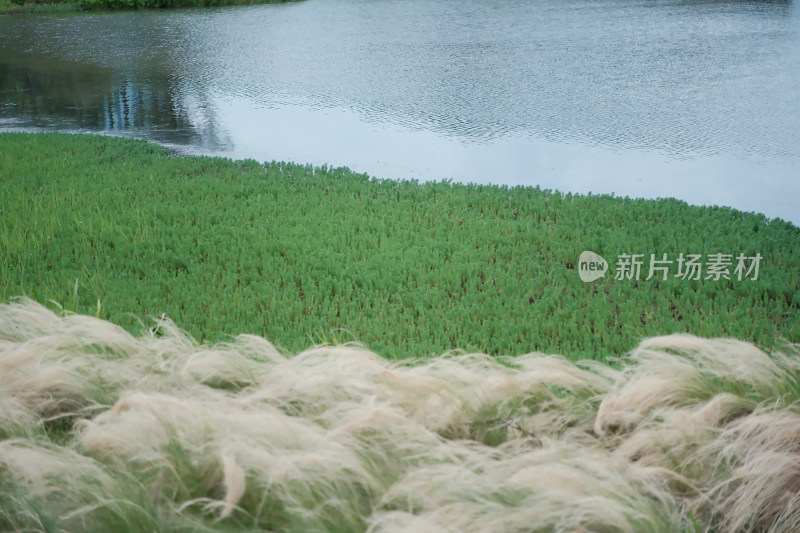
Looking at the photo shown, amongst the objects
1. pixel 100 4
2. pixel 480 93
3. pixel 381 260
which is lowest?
pixel 381 260

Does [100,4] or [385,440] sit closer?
[385,440]

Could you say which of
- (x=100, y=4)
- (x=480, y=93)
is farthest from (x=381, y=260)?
(x=100, y=4)

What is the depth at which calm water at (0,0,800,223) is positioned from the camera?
784cm

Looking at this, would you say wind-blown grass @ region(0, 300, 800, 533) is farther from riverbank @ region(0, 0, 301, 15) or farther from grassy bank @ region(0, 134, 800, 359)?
riverbank @ region(0, 0, 301, 15)

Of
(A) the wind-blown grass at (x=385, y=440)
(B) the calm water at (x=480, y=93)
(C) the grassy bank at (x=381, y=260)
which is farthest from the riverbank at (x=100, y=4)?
(A) the wind-blown grass at (x=385, y=440)

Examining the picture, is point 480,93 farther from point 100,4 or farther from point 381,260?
point 100,4

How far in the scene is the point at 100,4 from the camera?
1045 inches

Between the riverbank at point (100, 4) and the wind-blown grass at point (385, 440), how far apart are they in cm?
2406

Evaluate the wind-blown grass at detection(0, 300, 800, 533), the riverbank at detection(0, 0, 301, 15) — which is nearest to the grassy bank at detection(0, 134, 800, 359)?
the wind-blown grass at detection(0, 300, 800, 533)

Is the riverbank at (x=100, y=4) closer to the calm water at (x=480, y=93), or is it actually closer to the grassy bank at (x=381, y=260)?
the calm water at (x=480, y=93)

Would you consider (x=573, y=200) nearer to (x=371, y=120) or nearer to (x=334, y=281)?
(x=334, y=281)

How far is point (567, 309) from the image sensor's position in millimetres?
4293

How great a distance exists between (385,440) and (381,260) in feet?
7.75

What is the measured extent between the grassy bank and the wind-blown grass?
0.59m
